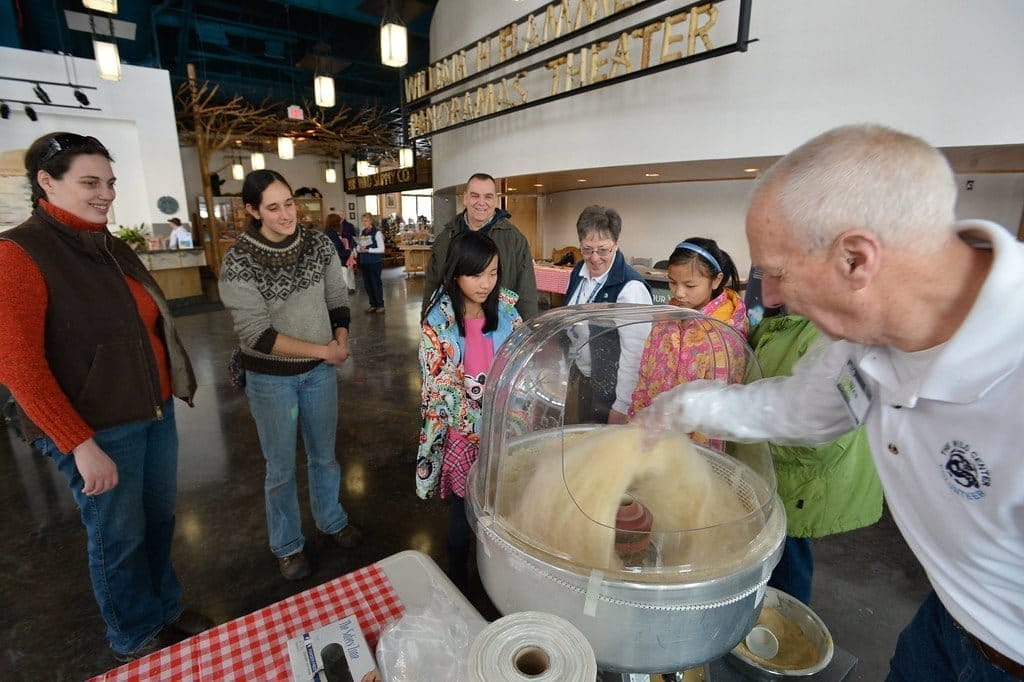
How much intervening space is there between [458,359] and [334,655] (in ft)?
3.54

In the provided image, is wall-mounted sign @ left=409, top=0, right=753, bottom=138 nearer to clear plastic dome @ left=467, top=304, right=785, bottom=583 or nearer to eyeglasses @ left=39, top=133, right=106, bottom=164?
clear plastic dome @ left=467, top=304, right=785, bottom=583

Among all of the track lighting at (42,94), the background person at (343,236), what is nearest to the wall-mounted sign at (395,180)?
the background person at (343,236)

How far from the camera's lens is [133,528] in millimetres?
1604

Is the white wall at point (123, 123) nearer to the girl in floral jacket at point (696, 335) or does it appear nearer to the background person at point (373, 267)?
the background person at point (373, 267)

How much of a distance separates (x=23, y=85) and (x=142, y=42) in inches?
96.1

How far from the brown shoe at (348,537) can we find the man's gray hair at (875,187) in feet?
7.85

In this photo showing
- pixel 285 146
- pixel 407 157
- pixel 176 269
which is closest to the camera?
pixel 176 269

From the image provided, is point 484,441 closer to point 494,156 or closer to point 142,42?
point 494,156

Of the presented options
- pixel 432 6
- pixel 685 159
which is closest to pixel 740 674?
pixel 685 159

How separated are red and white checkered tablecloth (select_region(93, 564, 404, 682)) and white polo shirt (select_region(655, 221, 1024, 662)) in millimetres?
728

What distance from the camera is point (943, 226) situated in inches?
26.0

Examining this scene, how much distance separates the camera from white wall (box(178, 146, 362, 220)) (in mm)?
14227

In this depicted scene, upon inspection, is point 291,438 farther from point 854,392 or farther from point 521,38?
point 521,38

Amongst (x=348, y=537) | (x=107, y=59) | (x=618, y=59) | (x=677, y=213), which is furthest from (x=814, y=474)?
(x=107, y=59)
